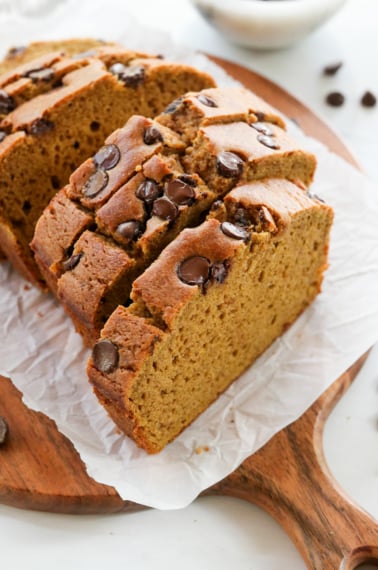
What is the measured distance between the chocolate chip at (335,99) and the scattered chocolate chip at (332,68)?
0.21m

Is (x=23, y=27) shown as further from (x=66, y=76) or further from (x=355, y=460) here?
(x=355, y=460)

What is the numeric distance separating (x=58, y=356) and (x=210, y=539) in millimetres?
1173

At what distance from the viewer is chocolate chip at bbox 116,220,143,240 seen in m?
3.28

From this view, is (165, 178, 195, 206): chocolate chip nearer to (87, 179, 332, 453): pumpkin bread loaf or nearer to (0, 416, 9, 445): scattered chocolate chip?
(87, 179, 332, 453): pumpkin bread loaf

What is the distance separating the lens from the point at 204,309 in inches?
129

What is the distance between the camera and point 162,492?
3.44 meters

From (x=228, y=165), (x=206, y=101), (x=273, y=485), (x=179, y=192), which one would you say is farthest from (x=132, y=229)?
(x=273, y=485)

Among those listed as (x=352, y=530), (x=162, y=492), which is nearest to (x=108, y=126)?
(x=162, y=492)

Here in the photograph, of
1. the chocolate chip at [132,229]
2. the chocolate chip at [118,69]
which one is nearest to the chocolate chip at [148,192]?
the chocolate chip at [132,229]

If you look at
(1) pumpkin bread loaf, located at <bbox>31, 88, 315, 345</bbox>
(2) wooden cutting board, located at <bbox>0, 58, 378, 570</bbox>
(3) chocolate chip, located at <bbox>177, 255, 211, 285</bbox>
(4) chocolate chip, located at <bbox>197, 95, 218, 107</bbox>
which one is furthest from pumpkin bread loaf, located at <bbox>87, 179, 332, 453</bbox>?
(4) chocolate chip, located at <bbox>197, 95, 218, 107</bbox>

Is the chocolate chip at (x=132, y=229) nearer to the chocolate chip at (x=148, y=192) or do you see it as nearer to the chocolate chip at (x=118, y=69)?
the chocolate chip at (x=148, y=192)

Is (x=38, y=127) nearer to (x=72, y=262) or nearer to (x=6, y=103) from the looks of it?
(x=6, y=103)

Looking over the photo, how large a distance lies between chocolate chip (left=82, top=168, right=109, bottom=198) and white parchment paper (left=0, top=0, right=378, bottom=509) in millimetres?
886

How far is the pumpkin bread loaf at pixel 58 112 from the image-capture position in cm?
378
